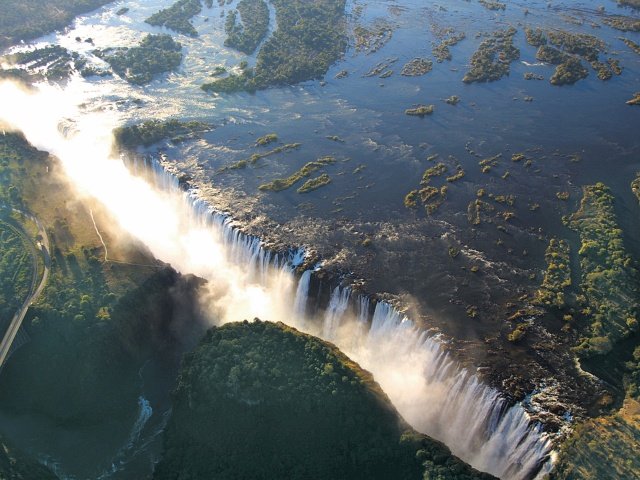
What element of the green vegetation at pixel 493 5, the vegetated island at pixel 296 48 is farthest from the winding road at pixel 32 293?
the green vegetation at pixel 493 5

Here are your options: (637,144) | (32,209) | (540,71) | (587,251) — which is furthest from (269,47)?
(587,251)

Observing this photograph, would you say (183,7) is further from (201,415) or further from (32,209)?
(201,415)

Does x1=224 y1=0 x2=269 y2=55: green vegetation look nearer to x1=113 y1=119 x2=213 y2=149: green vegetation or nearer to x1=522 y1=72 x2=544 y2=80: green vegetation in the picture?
x1=113 y1=119 x2=213 y2=149: green vegetation

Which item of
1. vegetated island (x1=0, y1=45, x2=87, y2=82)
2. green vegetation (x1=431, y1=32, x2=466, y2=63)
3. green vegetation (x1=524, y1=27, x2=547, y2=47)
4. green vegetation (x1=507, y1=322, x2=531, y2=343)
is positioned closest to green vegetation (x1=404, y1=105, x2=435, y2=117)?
green vegetation (x1=431, y1=32, x2=466, y2=63)

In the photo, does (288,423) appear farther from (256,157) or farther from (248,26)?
(248,26)

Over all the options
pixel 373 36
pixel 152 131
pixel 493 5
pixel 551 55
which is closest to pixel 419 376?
pixel 152 131
